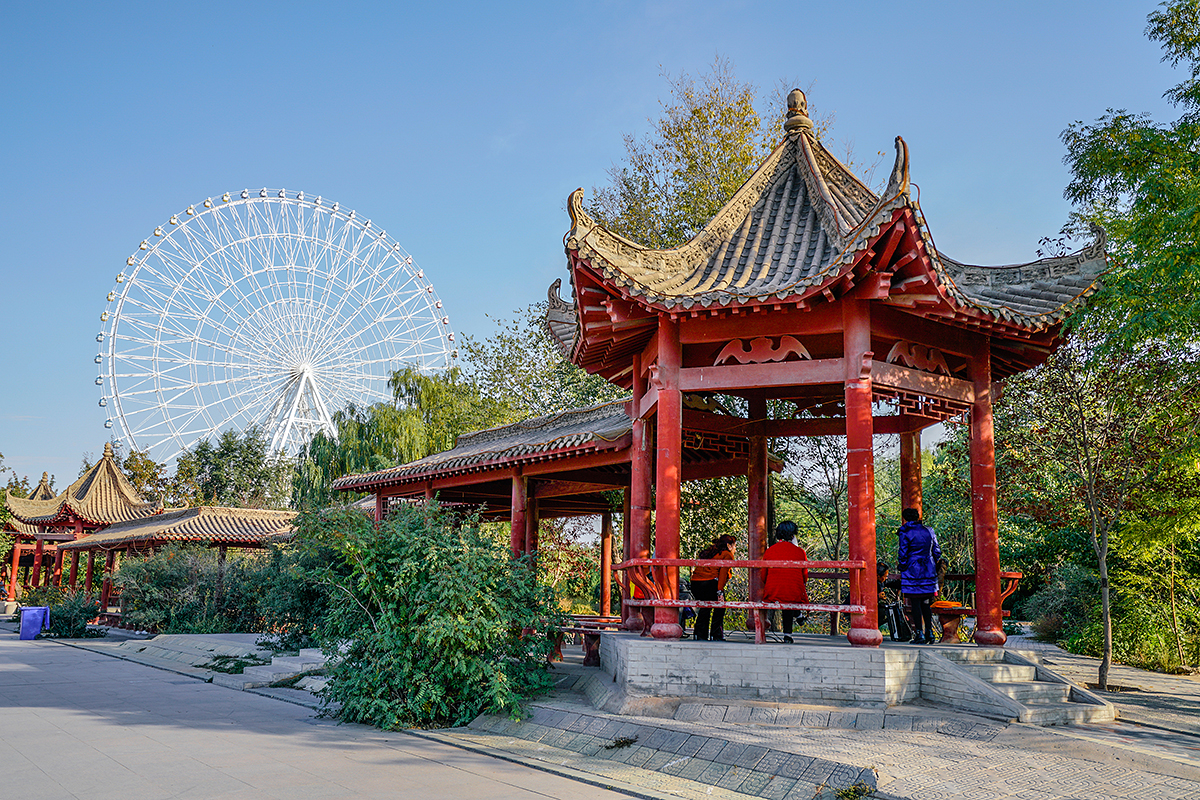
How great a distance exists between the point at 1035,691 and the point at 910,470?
339cm

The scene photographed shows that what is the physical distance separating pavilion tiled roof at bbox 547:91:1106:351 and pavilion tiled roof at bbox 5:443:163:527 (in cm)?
2700

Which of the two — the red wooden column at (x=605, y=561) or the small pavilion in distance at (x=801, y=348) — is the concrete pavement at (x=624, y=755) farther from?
the red wooden column at (x=605, y=561)

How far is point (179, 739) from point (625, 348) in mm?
5825

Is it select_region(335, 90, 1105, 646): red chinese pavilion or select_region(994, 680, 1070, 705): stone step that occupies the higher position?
select_region(335, 90, 1105, 646): red chinese pavilion

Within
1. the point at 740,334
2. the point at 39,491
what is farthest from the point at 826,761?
the point at 39,491

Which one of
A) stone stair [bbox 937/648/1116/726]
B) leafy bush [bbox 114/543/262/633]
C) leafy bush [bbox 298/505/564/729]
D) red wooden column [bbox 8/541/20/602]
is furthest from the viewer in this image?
red wooden column [bbox 8/541/20/602]

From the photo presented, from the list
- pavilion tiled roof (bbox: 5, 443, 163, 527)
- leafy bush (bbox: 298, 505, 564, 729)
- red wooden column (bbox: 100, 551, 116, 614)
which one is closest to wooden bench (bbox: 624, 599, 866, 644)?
leafy bush (bbox: 298, 505, 564, 729)

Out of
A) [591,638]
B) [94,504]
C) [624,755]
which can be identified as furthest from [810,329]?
[94,504]

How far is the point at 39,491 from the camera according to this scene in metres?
39.3

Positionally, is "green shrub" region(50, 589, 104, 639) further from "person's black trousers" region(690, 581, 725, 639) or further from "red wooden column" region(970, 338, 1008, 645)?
"red wooden column" region(970, 338, 1008, 645)

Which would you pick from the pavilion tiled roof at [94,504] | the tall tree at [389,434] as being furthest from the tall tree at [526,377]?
the pavilion tiled roof at [94,504]

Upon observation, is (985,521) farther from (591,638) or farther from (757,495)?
(591,638)

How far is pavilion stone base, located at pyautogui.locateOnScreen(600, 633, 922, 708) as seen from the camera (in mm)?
7195

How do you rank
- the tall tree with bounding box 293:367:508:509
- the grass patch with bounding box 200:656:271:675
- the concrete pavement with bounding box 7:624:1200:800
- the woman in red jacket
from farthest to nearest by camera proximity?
the tall tree with bounding box 293:367:508:509, the grass patch with bounding box 200:656:271:675, the woman in red jacket, the concrete pavement with bounding box 7:624:1200:800
